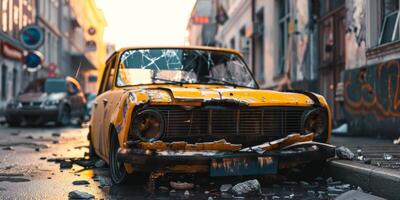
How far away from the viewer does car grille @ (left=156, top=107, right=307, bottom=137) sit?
16.0ft

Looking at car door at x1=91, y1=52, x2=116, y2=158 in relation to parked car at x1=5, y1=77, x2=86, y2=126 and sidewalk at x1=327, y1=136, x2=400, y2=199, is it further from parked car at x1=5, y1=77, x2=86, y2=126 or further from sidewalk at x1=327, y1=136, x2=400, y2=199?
parked car at x1=5, y1=77, x2=86, y2=126

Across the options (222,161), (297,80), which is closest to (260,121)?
(222,161)

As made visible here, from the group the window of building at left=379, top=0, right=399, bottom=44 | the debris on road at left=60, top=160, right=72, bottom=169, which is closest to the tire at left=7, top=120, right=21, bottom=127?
the debris on road at left=60, top=160, right=72, bottom=169

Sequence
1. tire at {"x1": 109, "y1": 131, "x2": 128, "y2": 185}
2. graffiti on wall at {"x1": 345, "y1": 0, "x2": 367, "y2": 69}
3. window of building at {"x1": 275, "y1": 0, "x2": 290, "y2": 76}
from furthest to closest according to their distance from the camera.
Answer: window of building at {"x1": 275, "y1": 0, "x2": 290, "y2": 76} < graffiti on wall at {"x1": 345, "y1": 0, "x2": 367, "y2": 69} < tire at {"x1": 109, "y1": 131, "x2": 128, "y2": 185}

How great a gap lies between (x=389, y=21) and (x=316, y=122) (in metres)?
4.86

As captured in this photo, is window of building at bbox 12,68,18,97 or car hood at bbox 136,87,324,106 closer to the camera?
car hood at bbox 136,87,324,106

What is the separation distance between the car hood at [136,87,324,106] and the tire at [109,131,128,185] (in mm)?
661

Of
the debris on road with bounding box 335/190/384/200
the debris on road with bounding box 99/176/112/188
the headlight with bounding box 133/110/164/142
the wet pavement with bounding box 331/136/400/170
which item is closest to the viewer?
the debris on road with bounding box 335/190/384/200

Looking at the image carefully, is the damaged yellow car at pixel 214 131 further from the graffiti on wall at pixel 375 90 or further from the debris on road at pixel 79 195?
the graffiti on wall at pixel 375 90

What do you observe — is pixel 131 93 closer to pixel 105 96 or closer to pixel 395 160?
pixel 105 96

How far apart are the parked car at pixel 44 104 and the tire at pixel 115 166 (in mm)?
11210

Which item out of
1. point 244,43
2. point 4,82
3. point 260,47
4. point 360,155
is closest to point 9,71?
point 4,82

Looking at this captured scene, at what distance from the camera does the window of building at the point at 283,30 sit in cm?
1677

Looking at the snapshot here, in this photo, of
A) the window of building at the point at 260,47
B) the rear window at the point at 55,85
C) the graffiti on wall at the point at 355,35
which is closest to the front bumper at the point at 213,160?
the graffiti on wall at the point at 355,35
